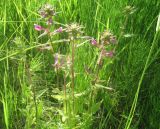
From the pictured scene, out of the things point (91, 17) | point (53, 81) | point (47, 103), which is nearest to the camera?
point (47, 103)

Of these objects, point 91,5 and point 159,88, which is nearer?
point 159,88

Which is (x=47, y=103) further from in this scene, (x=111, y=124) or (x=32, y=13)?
(x=32, y=13)

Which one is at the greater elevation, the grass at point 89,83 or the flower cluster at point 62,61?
the flower cluster at point 62,61

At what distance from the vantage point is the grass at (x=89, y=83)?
1463 mm

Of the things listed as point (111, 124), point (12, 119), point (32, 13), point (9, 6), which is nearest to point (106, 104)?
point (111, 124)

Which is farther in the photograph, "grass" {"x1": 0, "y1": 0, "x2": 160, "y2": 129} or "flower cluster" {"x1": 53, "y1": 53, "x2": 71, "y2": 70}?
"grass" {"x1": 0, "y1": 0, "x2": 160, "y2": 129}

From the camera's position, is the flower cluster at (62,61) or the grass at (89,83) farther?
the grass at (89,83)

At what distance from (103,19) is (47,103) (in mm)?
549

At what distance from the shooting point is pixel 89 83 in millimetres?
1585

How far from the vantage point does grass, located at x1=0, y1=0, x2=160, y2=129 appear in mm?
1463

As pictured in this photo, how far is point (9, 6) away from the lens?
2133 mm

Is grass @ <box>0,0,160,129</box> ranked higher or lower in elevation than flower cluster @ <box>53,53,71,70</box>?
lower

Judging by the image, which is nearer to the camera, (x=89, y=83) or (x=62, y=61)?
(x=62, y=61)

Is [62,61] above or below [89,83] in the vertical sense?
above
